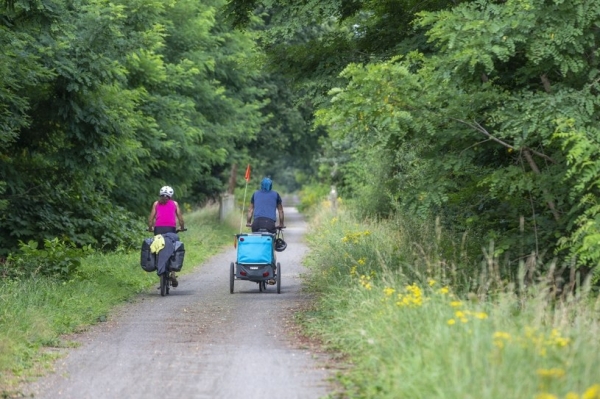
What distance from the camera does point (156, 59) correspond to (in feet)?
90.6

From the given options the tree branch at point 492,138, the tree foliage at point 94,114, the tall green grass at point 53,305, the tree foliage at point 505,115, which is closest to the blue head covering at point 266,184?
the tree foliage at point 94,114

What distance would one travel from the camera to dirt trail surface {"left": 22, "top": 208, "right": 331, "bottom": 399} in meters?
9.39

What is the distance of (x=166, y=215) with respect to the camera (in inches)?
719

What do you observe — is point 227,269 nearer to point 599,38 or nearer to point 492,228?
Result: point 492,228

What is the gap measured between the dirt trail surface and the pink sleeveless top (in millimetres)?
1344

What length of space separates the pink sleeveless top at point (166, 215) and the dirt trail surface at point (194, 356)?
1344 millimetres

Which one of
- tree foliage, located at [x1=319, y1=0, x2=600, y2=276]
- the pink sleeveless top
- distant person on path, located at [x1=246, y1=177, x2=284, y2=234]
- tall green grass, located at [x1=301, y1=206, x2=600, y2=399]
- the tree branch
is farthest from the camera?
distant person on path, located at [x1=246, y1=177, x2=284, y2=234]

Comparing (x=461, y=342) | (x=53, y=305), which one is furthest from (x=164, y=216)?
(x=461, y=342)

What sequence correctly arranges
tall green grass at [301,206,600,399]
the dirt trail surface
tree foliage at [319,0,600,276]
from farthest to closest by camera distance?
tree foliage at [319,0,600,276] < the dirt trail surface < tall green grass at [301,206,600,399]

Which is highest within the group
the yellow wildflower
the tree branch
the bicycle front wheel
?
the tree branch

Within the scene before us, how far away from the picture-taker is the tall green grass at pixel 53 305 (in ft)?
35.6

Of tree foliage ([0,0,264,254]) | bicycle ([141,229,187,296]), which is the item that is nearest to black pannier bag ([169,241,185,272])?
bicycle ([141,229,187,296])

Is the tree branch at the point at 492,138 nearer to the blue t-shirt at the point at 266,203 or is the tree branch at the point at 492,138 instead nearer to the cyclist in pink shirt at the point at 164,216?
the blue t-shirt at the point at 266,203

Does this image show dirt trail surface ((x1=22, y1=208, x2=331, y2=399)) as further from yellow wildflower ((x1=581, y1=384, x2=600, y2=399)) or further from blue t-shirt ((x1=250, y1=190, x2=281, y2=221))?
yellow wildflower ((x1=581, y1=384, x2=600, y2=399))
